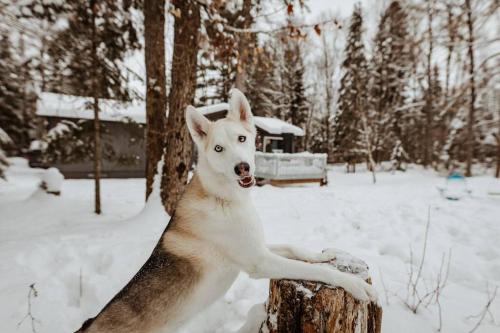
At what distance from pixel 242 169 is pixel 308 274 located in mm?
861

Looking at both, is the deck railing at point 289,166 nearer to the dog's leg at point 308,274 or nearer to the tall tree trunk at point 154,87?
the tall tree trunk at point 154,87

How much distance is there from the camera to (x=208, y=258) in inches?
74.0

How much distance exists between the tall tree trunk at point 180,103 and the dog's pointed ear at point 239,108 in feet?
11.0

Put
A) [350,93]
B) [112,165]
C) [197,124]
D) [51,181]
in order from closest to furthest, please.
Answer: [197,124], [51,181], [112,165], [350,93]

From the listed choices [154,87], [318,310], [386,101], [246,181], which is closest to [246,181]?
[246,181]

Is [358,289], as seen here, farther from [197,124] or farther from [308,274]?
[197,124]

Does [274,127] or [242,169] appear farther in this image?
[274,127]

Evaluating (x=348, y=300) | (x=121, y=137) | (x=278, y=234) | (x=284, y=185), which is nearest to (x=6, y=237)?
(x=278, y=234)

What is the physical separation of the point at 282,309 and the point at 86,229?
198 inches

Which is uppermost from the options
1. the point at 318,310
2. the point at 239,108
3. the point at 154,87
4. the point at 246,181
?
the point at 154,87

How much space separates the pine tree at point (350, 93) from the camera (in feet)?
82.5

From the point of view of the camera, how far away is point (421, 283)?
10.9 feet

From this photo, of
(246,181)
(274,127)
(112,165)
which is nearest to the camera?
(246,181)

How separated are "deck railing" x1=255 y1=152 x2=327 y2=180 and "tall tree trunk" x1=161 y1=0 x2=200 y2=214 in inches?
329
